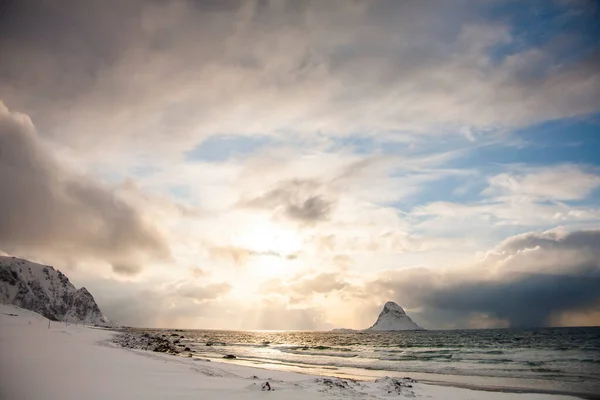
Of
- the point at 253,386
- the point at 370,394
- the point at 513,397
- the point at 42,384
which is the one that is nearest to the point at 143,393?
the point at 42,384

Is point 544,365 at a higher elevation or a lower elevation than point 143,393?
lower

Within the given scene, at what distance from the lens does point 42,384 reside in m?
8.32

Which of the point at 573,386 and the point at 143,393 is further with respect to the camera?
the point at 573,386

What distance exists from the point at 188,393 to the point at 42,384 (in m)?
4.27

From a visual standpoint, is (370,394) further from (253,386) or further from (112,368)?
(112,368)

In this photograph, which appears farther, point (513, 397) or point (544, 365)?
point (544, 365)

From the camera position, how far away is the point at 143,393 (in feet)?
33.2

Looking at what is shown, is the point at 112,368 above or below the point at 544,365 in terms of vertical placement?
above

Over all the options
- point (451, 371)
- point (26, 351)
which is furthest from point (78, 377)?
point (451, 371)

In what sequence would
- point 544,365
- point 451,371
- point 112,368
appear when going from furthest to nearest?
point 544,365 < point 451,371 < point 112,368

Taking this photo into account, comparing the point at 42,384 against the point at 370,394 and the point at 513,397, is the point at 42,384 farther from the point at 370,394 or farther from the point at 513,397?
the point at 513,397

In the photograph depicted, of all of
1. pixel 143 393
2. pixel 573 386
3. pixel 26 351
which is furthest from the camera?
pixel 573 386

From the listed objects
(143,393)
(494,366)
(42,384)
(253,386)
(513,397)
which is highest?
(42,384)

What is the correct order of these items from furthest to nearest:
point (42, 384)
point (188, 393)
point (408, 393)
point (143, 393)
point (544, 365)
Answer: point (544, 365) < point (408, 393) < point (188, 393) < point (143, 393) < point (42, 384)
